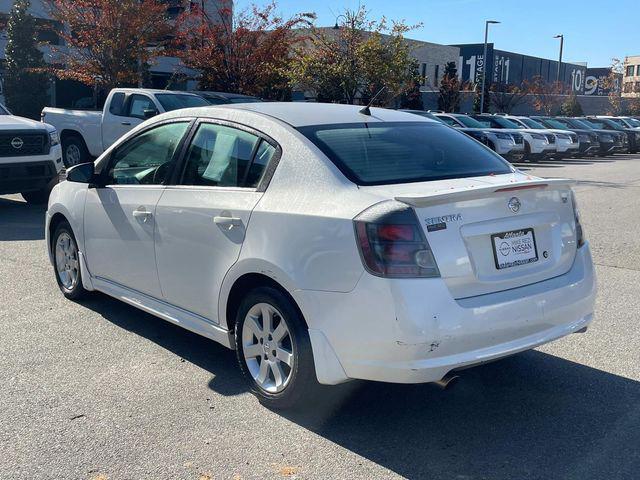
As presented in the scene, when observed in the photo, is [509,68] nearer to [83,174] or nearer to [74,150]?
[74,150]

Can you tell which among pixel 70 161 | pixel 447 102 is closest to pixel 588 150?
pixel 447 102

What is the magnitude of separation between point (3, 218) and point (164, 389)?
757 cm

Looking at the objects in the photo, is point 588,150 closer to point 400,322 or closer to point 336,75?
point 336,75

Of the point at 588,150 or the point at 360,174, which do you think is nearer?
the point at 360,174

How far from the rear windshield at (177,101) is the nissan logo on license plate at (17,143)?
12.3ft

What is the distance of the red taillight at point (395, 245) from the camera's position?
11.7ft

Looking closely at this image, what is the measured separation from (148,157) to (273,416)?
2224 millimetres

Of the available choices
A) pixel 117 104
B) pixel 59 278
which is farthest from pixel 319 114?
pixel 117 104

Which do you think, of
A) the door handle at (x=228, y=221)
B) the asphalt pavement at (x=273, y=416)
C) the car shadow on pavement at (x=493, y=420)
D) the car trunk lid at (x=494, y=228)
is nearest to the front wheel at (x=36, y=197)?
the asphalt pavement at (x=273, y=416)

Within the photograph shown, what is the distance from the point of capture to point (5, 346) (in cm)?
525

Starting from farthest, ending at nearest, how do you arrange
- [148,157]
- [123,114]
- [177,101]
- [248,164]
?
1. [123,114]
2. [177,101]
3. [148,157]
4. [248,164]

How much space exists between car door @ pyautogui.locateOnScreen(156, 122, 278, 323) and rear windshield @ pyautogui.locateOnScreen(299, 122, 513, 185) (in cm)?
41

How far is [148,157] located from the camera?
17.5 ft

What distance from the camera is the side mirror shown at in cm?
566
